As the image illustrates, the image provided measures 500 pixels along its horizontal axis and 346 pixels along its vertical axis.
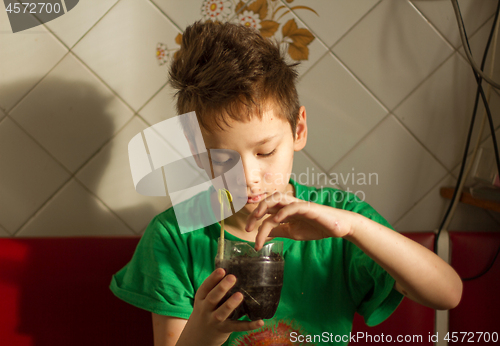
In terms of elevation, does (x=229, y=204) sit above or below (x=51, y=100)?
below

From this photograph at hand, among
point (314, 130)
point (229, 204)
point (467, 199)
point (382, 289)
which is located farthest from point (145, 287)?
point (467, 199)

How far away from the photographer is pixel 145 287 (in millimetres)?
765

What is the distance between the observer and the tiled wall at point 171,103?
3.13ft

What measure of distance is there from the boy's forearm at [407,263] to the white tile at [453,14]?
25.3 inches

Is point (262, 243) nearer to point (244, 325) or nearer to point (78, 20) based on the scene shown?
point (244, 325)

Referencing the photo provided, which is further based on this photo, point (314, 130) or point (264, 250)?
point (314, 130)

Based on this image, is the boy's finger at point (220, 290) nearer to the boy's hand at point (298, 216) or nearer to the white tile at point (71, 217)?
the boy's hand at point (298, 216)

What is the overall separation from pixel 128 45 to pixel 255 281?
0.71m

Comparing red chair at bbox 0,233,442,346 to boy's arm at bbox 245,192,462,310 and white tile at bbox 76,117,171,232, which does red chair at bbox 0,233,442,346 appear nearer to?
white tile at bbox 76,117,171,232

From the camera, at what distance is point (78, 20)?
37.4 inches

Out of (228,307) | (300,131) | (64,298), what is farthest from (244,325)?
(64,298)

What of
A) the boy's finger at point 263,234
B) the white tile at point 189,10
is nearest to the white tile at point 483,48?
the white tile at point 189,10

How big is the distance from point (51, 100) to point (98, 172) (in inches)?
8.6

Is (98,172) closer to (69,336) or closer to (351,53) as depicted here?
(69,336)
